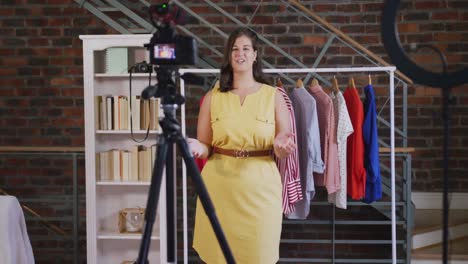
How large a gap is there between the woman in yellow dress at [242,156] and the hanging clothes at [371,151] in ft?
3.67

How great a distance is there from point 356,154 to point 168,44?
184cm

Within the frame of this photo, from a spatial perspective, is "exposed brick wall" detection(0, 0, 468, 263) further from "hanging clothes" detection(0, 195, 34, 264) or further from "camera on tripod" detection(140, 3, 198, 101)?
"camera on tripod" detection(140, 3, 198, 101)

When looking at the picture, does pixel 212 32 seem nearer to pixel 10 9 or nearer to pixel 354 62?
pixel 354 62

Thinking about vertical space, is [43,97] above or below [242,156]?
above

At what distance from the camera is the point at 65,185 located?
4234 mm

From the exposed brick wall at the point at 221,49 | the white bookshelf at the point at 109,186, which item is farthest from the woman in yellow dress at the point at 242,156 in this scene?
the exposed brick wall at the point at 221,49

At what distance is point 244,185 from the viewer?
203 centimetres

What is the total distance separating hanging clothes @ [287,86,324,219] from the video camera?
63.1 inches

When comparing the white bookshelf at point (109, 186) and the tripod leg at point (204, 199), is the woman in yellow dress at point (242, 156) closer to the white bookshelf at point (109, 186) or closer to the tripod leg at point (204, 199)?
the tripod leg at point (204, 199)

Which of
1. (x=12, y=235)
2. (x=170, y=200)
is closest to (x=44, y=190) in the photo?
(x=12, y=235)

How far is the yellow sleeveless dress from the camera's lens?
2.02 meters

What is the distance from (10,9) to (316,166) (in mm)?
2643

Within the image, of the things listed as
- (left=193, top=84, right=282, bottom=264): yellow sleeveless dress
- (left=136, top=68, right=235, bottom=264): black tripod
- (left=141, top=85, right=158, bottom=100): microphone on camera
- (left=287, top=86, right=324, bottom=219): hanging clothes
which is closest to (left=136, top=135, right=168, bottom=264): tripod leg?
(left=136, top=68, right=235, bottom=264): black tripod

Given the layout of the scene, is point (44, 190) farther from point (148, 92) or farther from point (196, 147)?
point (148, 92)
